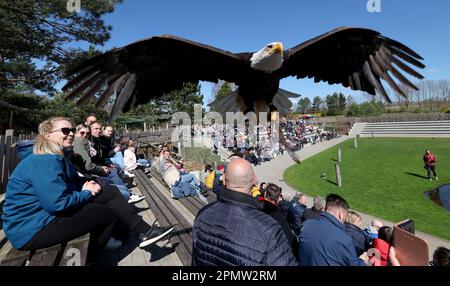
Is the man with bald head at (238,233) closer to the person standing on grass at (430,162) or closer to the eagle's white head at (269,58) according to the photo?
the eagle's white head at (269,58)

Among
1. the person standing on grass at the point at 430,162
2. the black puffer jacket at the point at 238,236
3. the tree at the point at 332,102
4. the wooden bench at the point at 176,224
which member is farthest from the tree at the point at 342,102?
the black puffer jacket at the point at 238,236

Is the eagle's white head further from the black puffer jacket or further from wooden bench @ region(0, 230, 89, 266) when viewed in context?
wooden bench @ region(0, 230, 89, 266)

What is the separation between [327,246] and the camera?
2051 mm

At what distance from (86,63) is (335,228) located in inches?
113

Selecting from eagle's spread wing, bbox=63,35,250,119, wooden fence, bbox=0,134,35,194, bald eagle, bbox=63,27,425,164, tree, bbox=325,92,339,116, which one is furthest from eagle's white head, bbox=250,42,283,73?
tree, bbox=325,92,339,116

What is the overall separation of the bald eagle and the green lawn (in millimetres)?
5479

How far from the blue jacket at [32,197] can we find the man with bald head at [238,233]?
94 cm

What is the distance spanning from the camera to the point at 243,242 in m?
1.38

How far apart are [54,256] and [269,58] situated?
2953mm

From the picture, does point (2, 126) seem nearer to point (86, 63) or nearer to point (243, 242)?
point (86, 63)

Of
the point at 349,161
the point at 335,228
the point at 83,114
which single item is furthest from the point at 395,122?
the point at 335,228

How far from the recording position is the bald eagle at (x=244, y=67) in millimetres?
3439

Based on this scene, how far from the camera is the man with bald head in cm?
136

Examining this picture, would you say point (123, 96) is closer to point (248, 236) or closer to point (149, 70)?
point (149, 70)
